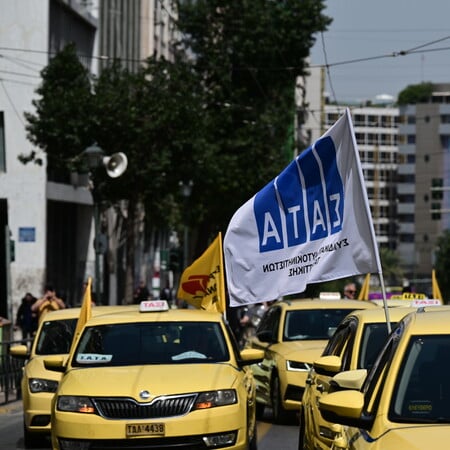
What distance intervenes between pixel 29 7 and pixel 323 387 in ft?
111

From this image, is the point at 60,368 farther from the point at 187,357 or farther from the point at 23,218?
the point at 23,218

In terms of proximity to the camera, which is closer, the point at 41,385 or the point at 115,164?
the point at 41,385

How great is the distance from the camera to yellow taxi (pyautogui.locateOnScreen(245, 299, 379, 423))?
17.4m

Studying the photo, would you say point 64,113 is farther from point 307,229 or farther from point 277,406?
point 307,229

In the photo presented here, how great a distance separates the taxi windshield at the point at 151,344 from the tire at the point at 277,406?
440 centimetres

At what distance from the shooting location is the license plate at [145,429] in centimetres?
1142

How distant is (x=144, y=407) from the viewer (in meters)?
11.5

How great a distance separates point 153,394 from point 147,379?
0.99 ft

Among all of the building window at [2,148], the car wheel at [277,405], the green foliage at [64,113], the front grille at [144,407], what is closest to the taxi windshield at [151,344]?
the front grille at [144,407]

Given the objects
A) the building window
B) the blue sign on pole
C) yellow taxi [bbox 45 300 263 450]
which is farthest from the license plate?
the building window

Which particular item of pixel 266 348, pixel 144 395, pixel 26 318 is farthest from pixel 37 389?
pixel 26 318

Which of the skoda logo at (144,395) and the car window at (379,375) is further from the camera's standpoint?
the skoda logo at (144,395)

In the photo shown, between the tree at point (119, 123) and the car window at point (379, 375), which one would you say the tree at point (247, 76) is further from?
the car window at point (379, 375)

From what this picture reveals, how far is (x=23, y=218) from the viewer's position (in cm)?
4366
